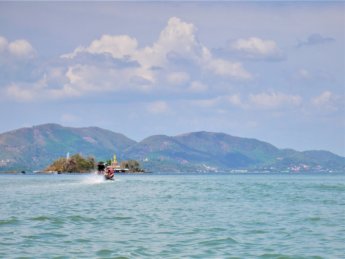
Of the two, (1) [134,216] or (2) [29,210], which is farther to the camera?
(2) [29,210]

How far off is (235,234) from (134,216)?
18.6 metres

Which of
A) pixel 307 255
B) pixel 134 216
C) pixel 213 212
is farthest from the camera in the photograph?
pixel 213 212

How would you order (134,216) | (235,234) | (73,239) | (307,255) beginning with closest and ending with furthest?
1. (307,255)
2. (73,239)
3. (235,234)
4. (134,216)

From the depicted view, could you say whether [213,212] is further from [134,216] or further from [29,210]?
[29,210]

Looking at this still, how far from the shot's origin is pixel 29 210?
70250mm

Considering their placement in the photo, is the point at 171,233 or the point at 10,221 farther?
the point at 10,221

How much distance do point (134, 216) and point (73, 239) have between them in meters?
20.0

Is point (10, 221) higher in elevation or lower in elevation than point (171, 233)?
higher

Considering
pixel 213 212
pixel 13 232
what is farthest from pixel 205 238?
pixel 213 212

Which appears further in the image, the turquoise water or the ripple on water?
the ripple on water

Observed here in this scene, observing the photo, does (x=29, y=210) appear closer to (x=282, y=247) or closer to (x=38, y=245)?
(x=38, y=245)

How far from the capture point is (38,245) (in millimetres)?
41188

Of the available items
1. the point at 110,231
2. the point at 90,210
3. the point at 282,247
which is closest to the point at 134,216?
the point at 90,210

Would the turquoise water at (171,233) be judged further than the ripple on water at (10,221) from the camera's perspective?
No
